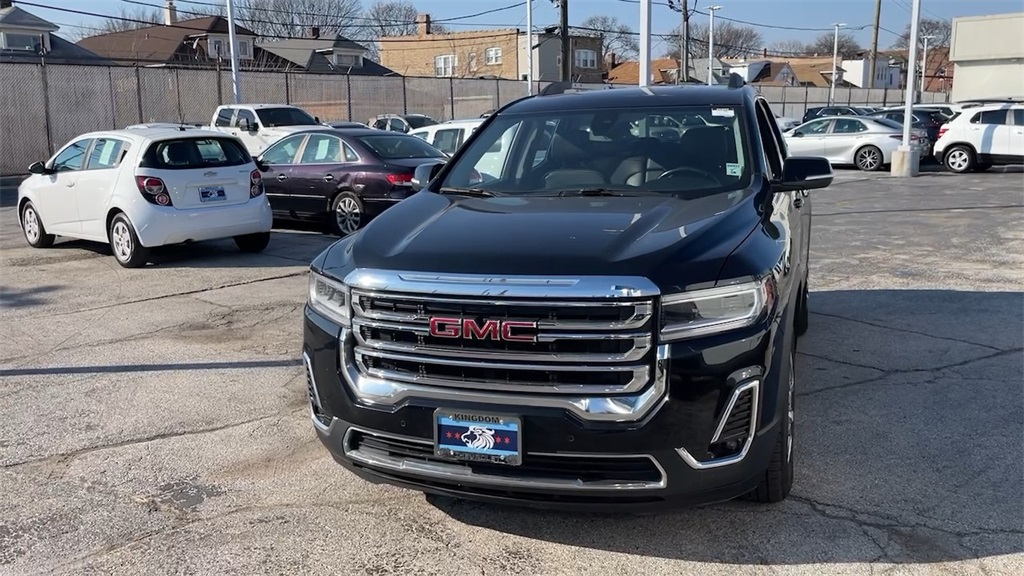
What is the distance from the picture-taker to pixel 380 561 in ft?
11.7

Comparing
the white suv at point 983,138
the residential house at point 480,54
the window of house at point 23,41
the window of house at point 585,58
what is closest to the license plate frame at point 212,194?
the white suv at point 983,138

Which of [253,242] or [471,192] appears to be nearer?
[471,192]

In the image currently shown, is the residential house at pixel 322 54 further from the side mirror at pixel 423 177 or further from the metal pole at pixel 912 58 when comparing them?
the side mirror at pixel 423 177

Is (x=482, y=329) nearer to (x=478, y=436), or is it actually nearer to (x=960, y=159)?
(x=478, y=436)

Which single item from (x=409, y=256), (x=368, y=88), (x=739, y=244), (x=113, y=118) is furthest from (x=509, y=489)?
(x=368, y=88)

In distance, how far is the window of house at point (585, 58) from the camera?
78.8m

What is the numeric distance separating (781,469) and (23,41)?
4949cm

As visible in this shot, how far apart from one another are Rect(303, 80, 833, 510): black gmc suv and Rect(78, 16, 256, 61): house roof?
181 feet

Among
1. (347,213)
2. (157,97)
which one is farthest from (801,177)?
(157,97)

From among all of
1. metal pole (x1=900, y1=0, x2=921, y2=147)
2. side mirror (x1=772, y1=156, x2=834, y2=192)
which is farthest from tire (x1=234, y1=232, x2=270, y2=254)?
metal pole (x1=900, y1=0, x2=921, y2=147)

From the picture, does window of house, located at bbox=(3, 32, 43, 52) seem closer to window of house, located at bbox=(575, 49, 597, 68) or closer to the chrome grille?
window of house, located at bbox=(575, 49, 597, 68)

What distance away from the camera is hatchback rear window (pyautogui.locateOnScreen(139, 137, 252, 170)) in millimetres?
10188

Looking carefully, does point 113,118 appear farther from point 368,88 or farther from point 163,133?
point 163,133

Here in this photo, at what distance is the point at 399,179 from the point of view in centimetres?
1186
